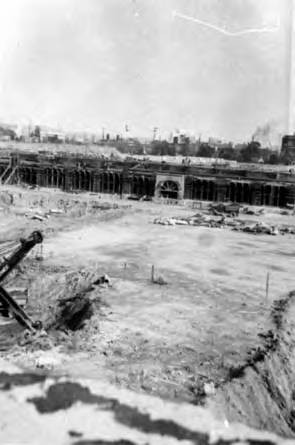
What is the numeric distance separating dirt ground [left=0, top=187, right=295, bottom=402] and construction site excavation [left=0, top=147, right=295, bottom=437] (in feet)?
0.22

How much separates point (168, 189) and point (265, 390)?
47.5 meters

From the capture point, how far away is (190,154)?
11656 cm

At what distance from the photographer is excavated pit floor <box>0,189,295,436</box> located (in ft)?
48.8

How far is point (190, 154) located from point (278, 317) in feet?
324

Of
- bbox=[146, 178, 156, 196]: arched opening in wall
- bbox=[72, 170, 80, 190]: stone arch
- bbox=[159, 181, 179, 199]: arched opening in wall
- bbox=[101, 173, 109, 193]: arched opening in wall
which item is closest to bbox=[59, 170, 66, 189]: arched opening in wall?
bbox=[72, 170, 80, 190]: stone arch

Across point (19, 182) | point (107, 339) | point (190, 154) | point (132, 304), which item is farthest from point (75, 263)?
point (190, 154)

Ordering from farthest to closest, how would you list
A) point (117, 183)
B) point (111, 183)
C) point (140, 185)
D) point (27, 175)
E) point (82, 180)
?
point (27, 175) < point (82, 180) < point (111, 183) < point (117, 183) < point (140, 185)

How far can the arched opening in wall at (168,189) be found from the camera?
60.8 meters

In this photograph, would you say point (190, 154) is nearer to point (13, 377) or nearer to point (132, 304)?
point (132, 304)

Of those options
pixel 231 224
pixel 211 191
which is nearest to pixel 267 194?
pixel 211 191

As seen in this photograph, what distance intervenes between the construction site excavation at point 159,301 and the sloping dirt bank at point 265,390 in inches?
1.7

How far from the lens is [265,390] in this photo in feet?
47.4

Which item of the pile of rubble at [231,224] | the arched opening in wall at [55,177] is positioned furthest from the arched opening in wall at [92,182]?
the pile of rubble at [231,224]

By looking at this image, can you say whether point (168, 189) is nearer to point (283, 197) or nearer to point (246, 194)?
point (246, 194)
